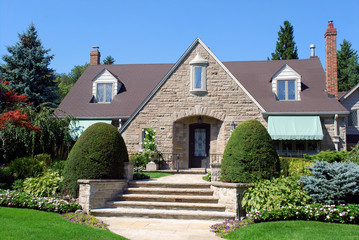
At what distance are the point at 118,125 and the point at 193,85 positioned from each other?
19.0 ft

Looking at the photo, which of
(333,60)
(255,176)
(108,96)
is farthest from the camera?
(108,96)

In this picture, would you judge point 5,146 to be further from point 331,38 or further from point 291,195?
point 331,38

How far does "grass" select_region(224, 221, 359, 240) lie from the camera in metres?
7.75

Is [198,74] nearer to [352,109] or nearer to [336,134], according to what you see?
[336,134]

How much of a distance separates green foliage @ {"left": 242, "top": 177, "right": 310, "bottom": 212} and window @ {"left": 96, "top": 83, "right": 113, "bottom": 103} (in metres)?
15.5

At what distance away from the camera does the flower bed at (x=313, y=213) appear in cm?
891

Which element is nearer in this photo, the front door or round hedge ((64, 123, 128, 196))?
round hedge ((64, 123, 128, 196))

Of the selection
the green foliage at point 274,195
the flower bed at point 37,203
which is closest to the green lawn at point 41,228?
the flower bed at point 37,203

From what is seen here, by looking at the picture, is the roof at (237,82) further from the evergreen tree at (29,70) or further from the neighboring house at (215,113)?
the evergreen tree at (29,70)

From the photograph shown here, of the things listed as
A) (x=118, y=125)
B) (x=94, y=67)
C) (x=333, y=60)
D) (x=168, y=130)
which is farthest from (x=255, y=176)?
(x=94, y=67)

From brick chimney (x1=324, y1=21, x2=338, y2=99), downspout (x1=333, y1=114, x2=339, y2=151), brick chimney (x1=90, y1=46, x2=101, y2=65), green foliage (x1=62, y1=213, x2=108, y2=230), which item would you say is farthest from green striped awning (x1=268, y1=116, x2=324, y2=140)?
brick chimney (x1=90, y1=46, x2=101, y2=65)

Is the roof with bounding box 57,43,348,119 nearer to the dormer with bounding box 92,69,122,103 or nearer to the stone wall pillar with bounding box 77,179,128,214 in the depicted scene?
the dormer with bounding box 92,69,122,103

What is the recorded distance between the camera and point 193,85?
1955 centimetres

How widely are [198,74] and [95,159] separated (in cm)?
974
